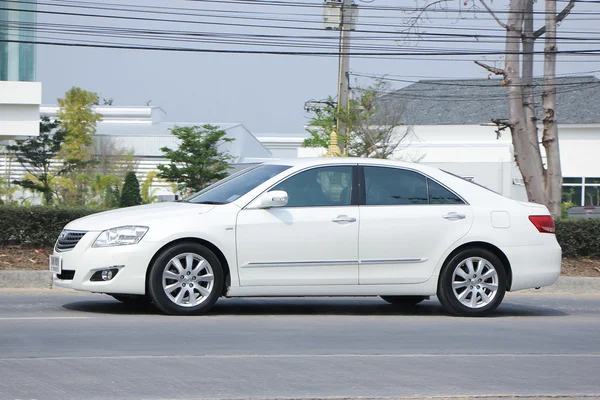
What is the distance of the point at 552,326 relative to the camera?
31.1 ft

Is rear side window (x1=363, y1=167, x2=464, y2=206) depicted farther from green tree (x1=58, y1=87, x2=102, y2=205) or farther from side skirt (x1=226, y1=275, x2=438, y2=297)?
green tree (x1=58, y1=87, x2=102, y2=205)

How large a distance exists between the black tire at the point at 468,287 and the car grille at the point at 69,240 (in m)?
3.59

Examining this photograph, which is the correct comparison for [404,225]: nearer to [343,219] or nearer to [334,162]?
[343,219]

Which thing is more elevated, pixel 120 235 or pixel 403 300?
pixel 120 235

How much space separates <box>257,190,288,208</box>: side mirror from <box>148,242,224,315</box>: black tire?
0.70m

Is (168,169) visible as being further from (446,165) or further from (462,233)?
(462,233)

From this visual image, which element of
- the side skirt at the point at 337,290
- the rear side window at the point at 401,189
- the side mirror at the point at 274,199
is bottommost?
the side skirt at the point at 337,290

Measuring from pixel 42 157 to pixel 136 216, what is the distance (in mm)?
46564

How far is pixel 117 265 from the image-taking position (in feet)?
29.3

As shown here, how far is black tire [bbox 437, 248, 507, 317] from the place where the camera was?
9.76 meters

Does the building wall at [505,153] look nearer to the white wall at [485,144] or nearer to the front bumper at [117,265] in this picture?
the white wall at [485,144]

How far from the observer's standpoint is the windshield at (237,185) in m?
9.59

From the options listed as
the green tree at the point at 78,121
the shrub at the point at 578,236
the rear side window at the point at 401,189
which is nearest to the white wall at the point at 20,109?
the shrub at the point at 578,236

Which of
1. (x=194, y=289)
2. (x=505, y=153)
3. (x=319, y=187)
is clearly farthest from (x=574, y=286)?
(x=505, y=153)
